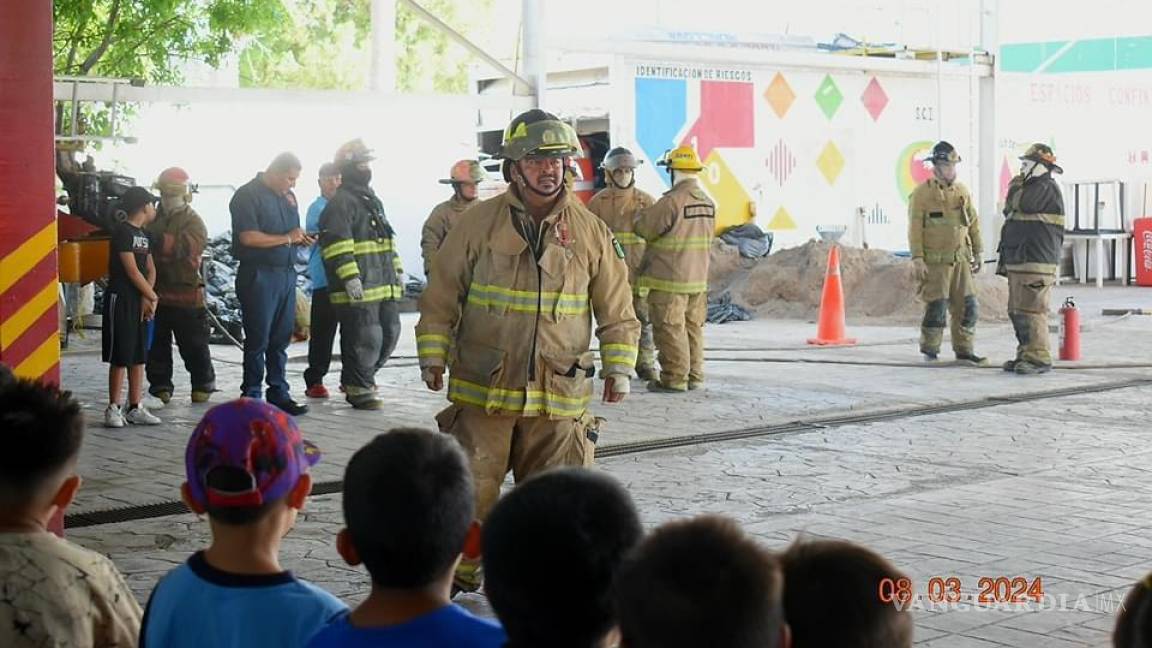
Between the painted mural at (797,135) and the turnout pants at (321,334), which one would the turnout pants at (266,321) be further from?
the painted mural at (797,135)

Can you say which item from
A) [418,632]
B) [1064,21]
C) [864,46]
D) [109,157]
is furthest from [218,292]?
[1064,21]

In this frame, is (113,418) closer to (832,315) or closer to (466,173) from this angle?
(466,173)

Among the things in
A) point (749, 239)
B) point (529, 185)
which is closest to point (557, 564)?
point (529, 185)

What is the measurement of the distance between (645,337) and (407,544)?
11.5 meters

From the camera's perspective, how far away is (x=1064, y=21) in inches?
1523

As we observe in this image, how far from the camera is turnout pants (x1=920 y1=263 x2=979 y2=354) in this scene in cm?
1509

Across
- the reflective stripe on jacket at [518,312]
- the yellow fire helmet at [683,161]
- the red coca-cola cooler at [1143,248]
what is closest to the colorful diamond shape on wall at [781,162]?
the red coca-cola cooler at [1143,248]

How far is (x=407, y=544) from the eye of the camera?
3000mm

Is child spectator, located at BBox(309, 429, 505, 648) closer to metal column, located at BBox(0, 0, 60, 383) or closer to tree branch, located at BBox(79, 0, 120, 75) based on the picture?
metal column, located at BBox(0, 0, 60, 383)

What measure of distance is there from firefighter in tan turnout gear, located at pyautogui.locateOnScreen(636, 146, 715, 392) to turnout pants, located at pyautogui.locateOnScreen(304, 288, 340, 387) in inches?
106

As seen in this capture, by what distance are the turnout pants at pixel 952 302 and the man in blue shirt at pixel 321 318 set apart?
582 centimetres

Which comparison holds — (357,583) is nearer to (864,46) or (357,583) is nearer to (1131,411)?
(1131,411)

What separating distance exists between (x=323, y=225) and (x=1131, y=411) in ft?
20.4
